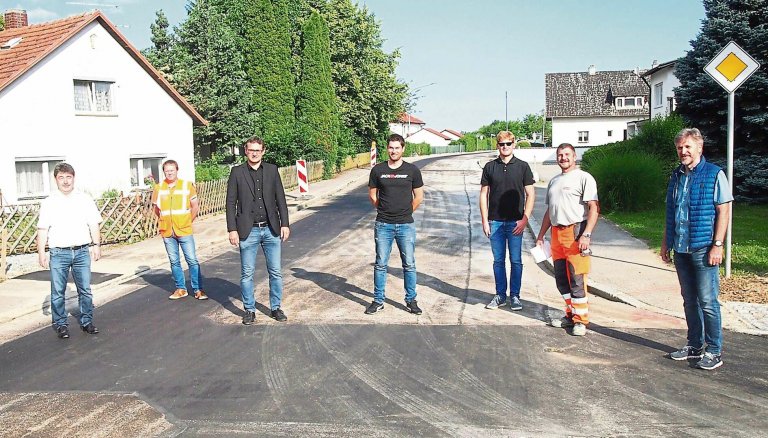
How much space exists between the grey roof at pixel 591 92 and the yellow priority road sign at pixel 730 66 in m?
61.3

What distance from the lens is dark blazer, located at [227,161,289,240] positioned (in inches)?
298

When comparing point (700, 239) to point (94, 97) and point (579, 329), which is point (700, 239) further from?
point (94, 97)

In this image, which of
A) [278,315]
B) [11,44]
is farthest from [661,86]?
[278,315]

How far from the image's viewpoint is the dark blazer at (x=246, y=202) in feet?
24.9

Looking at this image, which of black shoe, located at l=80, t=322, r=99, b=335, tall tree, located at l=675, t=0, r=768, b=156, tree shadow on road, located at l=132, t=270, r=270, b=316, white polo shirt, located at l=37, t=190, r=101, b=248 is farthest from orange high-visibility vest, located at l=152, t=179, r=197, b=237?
tall tree, located at l=675, t=0, r=768, b=156

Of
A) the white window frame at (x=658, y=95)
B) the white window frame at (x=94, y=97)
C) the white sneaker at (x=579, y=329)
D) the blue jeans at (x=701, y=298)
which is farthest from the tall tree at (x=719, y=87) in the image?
the white window frame at (x=658, y=95)

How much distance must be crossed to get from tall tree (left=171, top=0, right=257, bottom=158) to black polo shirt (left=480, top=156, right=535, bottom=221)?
26443 millimetres

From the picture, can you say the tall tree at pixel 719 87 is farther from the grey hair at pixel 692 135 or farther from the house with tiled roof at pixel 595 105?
the house with tiled roof at pixel 595 105

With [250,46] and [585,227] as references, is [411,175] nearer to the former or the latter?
[585,227]

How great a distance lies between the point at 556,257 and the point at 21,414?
189 inches

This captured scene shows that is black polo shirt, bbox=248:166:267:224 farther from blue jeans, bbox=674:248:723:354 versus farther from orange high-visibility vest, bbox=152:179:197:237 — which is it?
blue jeans, bbox=674:248:723:354

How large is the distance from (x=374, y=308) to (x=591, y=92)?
67052mm

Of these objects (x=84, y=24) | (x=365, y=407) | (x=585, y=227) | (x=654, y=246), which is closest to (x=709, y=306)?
(x=585, y=227)

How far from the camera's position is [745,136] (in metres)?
17.5
